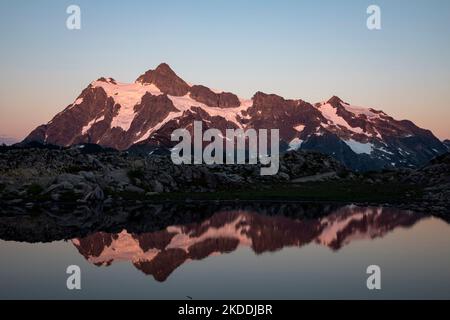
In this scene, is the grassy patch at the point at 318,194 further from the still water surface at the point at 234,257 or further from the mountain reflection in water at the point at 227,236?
the still water surface at the point at 234,257

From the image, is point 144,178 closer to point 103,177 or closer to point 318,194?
point 103,177

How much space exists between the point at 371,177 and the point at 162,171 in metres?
72.6

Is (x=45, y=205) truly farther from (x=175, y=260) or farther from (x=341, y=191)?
(x=341, y=191)

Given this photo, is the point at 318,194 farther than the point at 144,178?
No

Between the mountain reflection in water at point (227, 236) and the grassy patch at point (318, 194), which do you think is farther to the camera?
the grassy patch at point (318, 194)

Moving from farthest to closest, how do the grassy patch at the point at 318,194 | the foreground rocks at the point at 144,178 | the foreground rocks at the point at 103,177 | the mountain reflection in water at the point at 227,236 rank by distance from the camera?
the grassy patch at the point at 318,194
the foreground rocks at the point at 103,177
the foreground rocks at the point at 144,178
the mountain reflection in water at the point at 227,236

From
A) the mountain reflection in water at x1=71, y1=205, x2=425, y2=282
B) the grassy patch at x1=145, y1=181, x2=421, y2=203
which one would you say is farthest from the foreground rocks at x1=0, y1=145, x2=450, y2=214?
the mountain reflection in water at x1=71, y1=205, x2=425, y2=282

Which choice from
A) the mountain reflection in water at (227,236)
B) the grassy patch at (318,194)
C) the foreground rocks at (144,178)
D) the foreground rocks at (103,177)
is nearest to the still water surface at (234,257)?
the mountain reflection in water at (227,236)

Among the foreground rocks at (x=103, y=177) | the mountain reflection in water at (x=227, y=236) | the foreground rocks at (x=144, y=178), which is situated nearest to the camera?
the mountain reflection in water at (x=227, y=236)

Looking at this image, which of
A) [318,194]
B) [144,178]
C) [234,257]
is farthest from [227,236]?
[318,194]

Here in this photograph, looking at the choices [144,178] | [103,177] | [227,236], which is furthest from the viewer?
[144,178]

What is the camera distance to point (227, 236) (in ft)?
240

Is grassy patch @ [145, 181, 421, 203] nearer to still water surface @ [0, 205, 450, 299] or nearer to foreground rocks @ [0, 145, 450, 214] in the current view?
foreground rocks @ [0, 145, 450, 214]

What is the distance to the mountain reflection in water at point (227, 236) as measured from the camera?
192 ft
